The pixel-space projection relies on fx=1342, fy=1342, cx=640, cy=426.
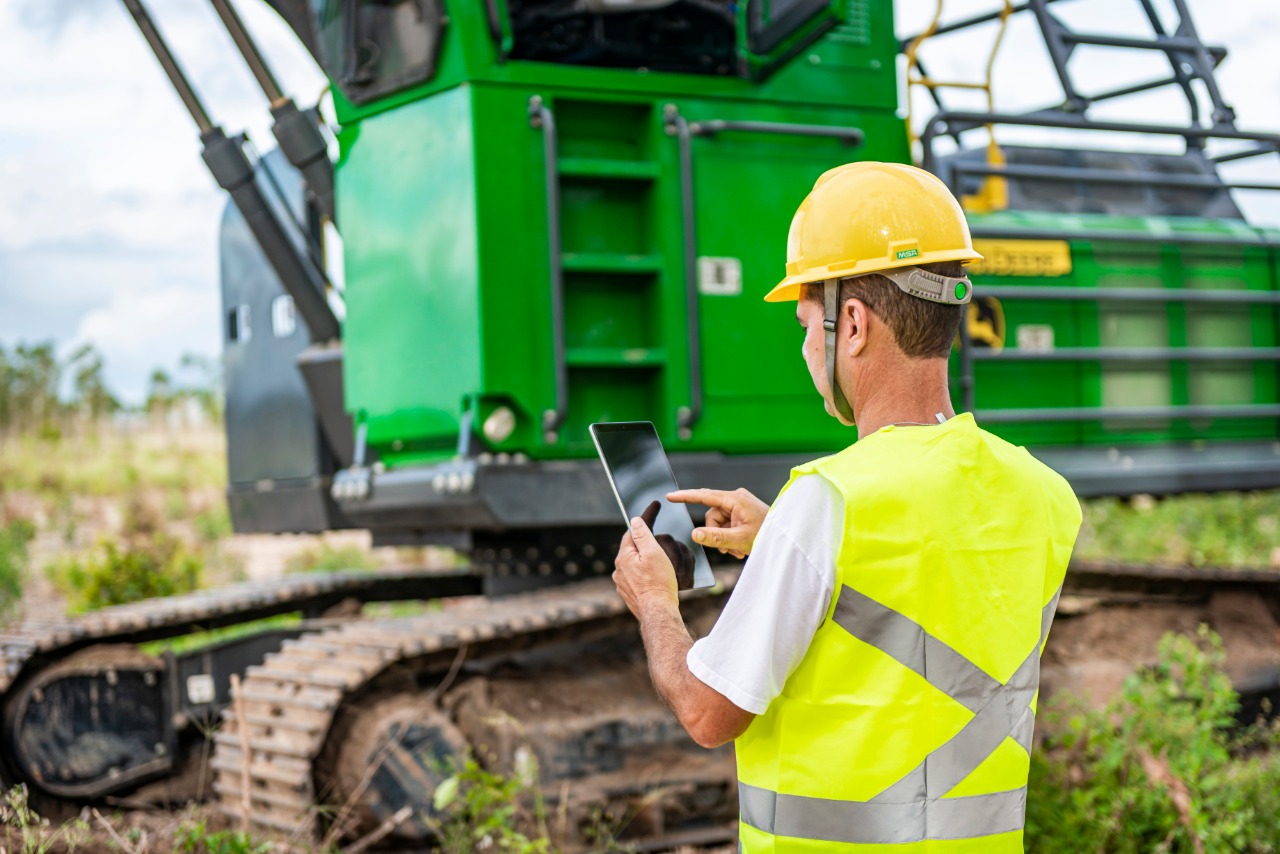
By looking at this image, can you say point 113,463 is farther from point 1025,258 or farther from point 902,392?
point 902,392

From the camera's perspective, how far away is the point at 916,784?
6.37ft

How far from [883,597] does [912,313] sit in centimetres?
44

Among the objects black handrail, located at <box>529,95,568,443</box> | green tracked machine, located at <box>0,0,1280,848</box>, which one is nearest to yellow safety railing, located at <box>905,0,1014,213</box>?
green tracked machine, located at <box>0,0,1280,848</box>

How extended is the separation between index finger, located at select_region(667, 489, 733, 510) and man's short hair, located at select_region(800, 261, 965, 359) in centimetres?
42

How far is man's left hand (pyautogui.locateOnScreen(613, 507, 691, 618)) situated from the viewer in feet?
6.90

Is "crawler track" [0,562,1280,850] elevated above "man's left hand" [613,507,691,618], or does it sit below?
below

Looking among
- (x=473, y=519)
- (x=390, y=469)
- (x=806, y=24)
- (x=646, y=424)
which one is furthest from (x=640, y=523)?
(x=806, y=24)

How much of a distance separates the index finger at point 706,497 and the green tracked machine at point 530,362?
208cm

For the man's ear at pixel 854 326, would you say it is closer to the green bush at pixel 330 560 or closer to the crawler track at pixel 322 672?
the crawler track at pixel 322 672

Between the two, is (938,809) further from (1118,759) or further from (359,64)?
(359,64)

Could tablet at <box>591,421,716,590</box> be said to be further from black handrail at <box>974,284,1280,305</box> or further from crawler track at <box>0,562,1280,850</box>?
black handrail at <box>974,284,1280,305</box>

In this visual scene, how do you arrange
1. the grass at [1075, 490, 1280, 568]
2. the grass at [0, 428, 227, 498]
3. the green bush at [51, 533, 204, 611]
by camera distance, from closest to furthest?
the green bush at [51, 533, 204, 611] → the grass at [1075, 490, 1280, 568] → the grass at [0, 428, 227, 498]

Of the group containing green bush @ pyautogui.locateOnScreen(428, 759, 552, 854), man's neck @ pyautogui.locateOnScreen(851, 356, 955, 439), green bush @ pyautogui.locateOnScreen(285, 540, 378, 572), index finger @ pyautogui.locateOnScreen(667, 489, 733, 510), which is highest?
man's neck @ pyautogui.locateOnScreen(851, 356, 955, 439)

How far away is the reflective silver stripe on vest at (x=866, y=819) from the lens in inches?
75.9
